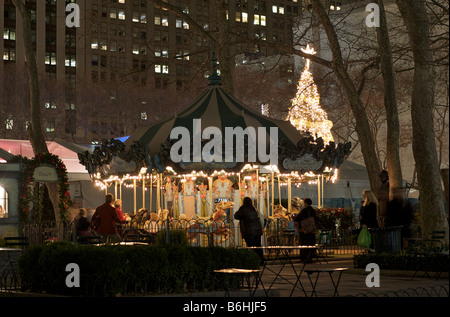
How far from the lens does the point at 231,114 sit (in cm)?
2373

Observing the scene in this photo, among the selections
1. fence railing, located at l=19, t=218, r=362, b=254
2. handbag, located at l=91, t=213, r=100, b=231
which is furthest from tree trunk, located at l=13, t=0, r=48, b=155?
handbag, located at l=91, t=213, r=100, b=231

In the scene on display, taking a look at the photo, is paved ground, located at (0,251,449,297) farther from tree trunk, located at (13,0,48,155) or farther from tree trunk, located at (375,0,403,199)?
tree trunk, located at (13,0,48,155)

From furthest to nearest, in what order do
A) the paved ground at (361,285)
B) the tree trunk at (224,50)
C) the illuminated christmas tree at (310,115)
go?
the illuminated christmas tree at (310,115), the tree trunk at (224,50), the paved ground at (361,285)

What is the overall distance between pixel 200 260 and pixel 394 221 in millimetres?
6550

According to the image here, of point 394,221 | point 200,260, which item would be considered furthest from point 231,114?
point 200,260

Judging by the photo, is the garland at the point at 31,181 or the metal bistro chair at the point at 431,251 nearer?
the metal bistro chair at the point at 431,251

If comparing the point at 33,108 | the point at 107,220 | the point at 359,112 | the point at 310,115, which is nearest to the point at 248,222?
the point at 107,220

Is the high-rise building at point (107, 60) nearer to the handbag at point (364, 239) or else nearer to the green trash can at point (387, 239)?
the handbag at point (364, 239)

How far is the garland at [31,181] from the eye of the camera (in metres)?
23.3

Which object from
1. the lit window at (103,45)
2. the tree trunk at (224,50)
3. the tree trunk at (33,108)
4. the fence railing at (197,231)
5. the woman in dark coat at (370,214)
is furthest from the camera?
the lit window at (103,45)

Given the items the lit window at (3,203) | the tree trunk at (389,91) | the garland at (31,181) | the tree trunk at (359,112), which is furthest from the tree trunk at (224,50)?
the lit window at (3,203)

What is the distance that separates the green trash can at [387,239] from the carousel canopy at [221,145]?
4670mm
